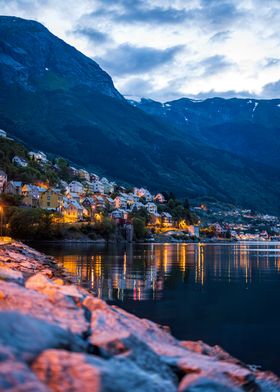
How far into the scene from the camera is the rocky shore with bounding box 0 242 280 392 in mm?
7262

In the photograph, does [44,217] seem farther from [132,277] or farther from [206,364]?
[206,364]

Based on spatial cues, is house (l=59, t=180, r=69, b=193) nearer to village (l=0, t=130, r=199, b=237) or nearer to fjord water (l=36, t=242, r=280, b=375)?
village (l=0, t=130, r=199, b=237)

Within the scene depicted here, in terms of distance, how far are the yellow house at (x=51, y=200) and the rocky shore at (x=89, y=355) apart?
122853 mm

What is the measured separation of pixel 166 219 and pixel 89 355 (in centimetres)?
18620

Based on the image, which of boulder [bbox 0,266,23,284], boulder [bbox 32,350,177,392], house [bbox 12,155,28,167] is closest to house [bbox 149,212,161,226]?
house [bbox 12,155,28,167]

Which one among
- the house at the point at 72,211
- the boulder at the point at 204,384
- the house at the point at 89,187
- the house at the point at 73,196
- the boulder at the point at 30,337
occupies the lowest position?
the boulder at the point at 204,384

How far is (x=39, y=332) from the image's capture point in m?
8.53

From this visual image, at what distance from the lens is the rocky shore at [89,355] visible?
726 cm

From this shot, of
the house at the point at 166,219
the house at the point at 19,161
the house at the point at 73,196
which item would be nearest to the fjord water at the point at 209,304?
the house at the point at 73,196

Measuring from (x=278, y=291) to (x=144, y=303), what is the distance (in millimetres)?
12350

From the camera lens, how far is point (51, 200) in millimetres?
135875

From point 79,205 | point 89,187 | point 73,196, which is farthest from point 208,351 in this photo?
point 89,187

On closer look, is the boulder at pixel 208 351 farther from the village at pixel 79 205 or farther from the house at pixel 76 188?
the house at pixel 76 188

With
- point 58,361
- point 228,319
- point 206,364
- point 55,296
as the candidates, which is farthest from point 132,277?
point 58,361
